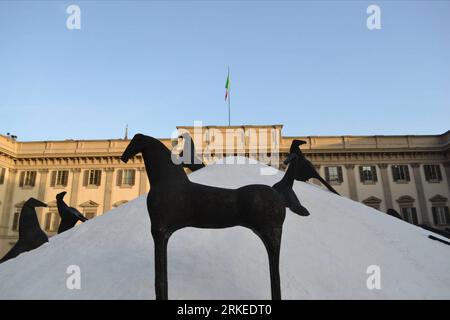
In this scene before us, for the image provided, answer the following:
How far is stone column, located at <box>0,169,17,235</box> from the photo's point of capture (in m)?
29.6

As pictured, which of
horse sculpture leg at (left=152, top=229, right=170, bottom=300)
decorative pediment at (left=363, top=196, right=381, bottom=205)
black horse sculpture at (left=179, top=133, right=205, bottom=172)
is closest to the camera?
horse sculpture leg at (left=152, top=229, right=170, bottom=300)

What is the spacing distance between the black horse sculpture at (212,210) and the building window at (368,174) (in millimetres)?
30147

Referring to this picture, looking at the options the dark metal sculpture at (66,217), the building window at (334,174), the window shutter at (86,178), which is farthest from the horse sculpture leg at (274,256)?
the window shutter at (86,178)

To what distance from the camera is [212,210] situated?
4.58 m

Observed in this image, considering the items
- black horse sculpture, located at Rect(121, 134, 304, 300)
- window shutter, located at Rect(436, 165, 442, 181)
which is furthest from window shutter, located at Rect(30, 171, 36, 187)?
window shutter, located at Rect(436, 165, 442, 181)

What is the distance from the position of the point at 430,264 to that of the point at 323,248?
2.44 metres

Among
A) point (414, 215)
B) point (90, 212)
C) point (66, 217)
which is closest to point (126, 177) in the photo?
point (90, 212)

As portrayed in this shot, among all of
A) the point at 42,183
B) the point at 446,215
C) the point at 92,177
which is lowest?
the point at 446,215

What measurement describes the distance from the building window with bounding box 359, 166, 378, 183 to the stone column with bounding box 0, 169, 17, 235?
3623cm

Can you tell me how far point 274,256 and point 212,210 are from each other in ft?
3.78

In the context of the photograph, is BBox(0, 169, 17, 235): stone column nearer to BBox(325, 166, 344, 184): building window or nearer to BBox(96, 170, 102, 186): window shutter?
BBox(96, 170, 102, 186): window shutter

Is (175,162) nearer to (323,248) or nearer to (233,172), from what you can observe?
(323,248)

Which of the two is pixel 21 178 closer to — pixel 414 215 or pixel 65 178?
pixel 65 178
